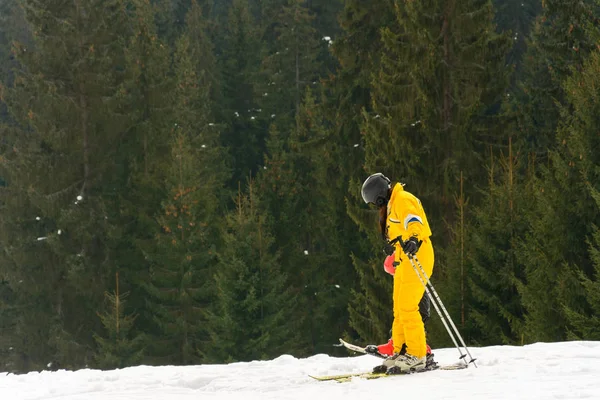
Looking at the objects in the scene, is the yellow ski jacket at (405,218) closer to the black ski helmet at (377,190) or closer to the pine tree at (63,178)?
the black ski helmet at (377,190)

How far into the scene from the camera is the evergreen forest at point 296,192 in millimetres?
16828

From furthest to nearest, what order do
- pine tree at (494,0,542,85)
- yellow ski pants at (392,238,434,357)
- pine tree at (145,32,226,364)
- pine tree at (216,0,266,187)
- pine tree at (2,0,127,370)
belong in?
pine tree at (494,0,542,85)
pine tree at (216,0,266,187)
pine tree at (2,0,127,370)
pine tree at (145,32,226,364)
yellow ski pants at (392,238,434,357)

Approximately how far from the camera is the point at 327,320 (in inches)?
1435

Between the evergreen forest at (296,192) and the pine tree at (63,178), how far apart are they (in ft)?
0.30

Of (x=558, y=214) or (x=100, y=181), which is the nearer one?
(x=558, y=214)

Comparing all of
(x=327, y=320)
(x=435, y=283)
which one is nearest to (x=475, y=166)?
(x=435, y=283)

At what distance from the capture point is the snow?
285 inches

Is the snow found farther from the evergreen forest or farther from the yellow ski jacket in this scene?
the evergreen forest

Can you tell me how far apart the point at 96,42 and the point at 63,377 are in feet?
102

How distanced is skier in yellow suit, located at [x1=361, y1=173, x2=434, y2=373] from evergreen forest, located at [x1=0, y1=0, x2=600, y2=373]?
18.3 ft

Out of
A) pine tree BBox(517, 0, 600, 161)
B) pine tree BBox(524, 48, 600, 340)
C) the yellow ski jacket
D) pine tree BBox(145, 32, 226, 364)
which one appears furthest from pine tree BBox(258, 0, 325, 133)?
the yellow ski jacket

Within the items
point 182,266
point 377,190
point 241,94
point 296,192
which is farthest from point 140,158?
point 377,190

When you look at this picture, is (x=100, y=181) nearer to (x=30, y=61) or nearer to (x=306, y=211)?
(x=30, y=61)

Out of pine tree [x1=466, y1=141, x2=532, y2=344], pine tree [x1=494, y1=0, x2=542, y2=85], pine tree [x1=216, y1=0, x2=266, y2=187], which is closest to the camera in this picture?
pine tree [x1=466, y1=141, x2=532, y2=344]
